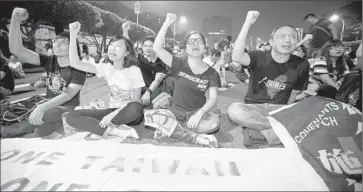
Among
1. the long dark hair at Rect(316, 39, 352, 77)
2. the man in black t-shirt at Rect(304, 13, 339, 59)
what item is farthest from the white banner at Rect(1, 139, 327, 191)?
the man in black t-shirt at Rect(304, 13, 339, 59)

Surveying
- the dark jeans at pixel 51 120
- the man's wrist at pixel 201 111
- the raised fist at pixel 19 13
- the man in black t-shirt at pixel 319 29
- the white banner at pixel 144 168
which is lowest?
the white banner at pixel 144 168

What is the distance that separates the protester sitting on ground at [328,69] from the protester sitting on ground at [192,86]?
1.78 meters

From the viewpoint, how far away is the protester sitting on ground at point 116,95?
267 centimetres

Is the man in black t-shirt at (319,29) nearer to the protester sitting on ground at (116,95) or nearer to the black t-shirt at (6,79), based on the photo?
the protester sitting on ground at (116,95)

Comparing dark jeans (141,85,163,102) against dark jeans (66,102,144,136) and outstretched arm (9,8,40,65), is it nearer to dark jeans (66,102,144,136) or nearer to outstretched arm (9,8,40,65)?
dark jeans (66,102,144,136)

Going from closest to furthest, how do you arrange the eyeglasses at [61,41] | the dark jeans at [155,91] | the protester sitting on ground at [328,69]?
the eyeglasses at [61,41], the protester sitting on ground at [328,69], the dark jeans at [155,91]

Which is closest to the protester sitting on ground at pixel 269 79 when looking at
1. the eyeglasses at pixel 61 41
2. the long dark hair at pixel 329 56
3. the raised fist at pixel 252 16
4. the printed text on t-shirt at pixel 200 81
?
the raised fist at pixel 252 16

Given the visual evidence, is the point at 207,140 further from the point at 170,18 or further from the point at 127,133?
the point at 170,18

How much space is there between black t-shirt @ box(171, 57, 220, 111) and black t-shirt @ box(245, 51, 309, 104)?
0.54 meters

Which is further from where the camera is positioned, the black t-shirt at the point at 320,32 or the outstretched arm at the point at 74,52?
the black t-shirt at the point at 320,32

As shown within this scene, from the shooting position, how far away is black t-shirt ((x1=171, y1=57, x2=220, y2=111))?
2.89 m

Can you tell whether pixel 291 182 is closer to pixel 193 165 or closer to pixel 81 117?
pixel 193 165

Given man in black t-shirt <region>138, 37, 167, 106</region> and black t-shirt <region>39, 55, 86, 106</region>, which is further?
man in black t-shirt <region>138, 37, 167, 106</region>

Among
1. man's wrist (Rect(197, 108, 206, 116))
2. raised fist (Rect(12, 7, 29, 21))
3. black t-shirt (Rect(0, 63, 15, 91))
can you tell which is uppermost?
raised fist (Rect(12, 7, 29, 21))
